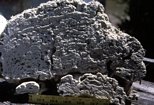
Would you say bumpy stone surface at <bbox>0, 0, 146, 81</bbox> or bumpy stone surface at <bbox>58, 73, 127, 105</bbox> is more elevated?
bumpy stone surface at <bbox>0, 0, 146, 81</bbox>

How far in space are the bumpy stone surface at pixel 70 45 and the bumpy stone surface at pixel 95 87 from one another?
6cm

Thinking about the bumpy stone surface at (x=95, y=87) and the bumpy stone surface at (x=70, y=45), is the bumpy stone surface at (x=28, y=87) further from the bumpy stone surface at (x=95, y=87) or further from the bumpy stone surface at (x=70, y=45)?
the bumpy stone surface at (x=95, y=87)

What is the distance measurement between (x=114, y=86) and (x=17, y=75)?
0.74m

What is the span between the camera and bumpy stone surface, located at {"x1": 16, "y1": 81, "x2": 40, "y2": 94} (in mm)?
3137

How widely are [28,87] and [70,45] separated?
451 millimetres

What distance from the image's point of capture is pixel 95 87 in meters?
3.11

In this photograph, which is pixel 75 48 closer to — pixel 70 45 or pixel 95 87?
pixel 70 45

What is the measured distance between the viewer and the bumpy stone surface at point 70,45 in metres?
3.09

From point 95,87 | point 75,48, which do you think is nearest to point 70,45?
point 75,48

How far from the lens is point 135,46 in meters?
3.09

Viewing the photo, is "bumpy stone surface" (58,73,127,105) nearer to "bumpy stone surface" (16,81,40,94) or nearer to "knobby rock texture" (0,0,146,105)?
"knobby rock texture" (0,0,146,105)

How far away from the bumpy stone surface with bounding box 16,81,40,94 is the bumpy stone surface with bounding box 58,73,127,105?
0.19 m

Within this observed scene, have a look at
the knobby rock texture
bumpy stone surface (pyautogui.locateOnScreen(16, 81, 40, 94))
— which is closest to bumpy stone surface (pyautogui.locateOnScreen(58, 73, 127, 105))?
the knobby rock texture

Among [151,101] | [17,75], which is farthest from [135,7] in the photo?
[17,75]
